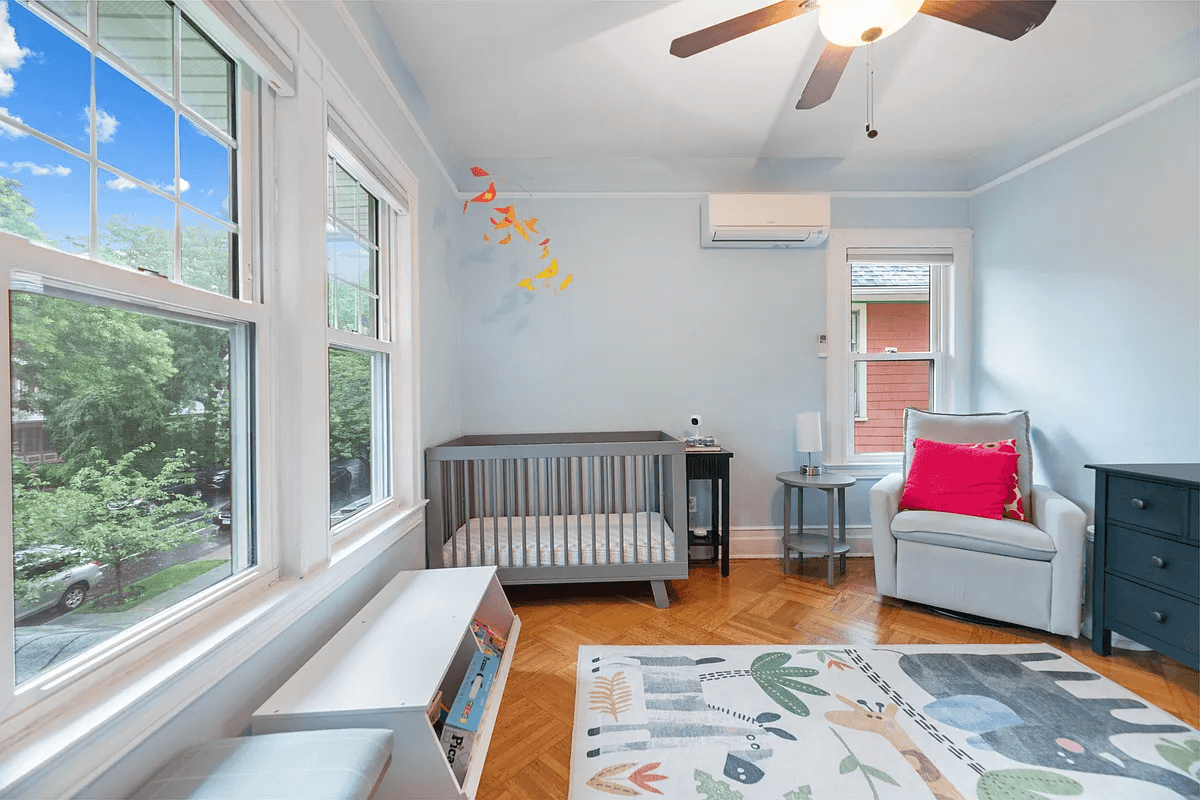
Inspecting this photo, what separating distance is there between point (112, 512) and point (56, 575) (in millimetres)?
135

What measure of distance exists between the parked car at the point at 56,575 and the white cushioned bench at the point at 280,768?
1.15 feet

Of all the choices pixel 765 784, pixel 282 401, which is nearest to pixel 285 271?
pixel 282 401

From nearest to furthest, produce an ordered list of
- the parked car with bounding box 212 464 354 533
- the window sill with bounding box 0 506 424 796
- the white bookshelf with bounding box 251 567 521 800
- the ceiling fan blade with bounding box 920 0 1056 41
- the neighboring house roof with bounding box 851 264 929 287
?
the window sill with bounding box 0 506 424 796 → the white bookshelf with bounding box 251 567 521 800 → the ceiling fan blade with bounding box 920 0 1056 41 → the parked car with bounding box 212 464 354 533 → the neighboring house roof with bounding box 851 264 929 287

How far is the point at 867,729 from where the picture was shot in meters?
1.68

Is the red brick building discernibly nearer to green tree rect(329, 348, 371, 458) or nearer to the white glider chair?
the white glider chair

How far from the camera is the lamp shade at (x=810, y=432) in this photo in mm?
3233

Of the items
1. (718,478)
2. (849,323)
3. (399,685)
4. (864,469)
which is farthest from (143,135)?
(864,469)

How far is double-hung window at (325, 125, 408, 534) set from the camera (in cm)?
184

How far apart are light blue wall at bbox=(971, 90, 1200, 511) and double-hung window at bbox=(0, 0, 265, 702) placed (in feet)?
11.3

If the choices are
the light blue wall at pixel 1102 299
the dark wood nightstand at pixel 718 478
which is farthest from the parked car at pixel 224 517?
the light blue wall at pixel 1102 299

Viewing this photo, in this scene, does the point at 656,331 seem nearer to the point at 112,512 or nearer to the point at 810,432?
the point at 810,432

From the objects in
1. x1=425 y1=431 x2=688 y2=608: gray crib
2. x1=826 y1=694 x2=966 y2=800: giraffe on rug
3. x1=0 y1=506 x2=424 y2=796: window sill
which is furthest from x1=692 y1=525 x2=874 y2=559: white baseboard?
x1=0 y1=506 x2=424 y2=796: window sill

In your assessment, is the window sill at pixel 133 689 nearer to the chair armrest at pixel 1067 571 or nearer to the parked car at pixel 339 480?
the parked car at pixel 339 480

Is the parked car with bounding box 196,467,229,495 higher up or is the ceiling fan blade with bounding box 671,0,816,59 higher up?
the ceiling fan blade with bounding box 671,0,816,59
